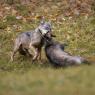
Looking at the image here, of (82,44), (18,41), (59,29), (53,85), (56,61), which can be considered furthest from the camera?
(59,29)

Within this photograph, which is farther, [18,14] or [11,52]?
[18,14]

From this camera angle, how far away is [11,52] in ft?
51.9

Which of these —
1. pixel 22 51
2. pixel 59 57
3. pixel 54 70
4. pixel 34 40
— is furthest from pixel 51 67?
pixel 22 51

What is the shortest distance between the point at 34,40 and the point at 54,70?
9.76 feet

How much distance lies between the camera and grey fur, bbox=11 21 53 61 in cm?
1397

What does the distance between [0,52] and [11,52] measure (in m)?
0.38

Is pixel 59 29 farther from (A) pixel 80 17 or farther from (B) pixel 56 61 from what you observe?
(B) pixel 56 61

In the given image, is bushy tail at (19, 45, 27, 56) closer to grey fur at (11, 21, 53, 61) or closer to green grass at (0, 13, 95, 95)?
grey fur at (11, 21, 53, 61)

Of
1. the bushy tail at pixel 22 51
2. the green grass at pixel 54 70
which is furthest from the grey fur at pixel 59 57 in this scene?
the bushy tail at pixel 22 51

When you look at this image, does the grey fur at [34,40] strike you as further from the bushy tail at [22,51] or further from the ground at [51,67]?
the ground at [51,67]

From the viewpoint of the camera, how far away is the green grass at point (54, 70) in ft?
27.7

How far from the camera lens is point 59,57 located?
1296 cm

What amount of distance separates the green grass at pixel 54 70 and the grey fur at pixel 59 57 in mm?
276

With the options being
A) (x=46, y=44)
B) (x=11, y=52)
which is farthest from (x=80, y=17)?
(x=46, y=44)
